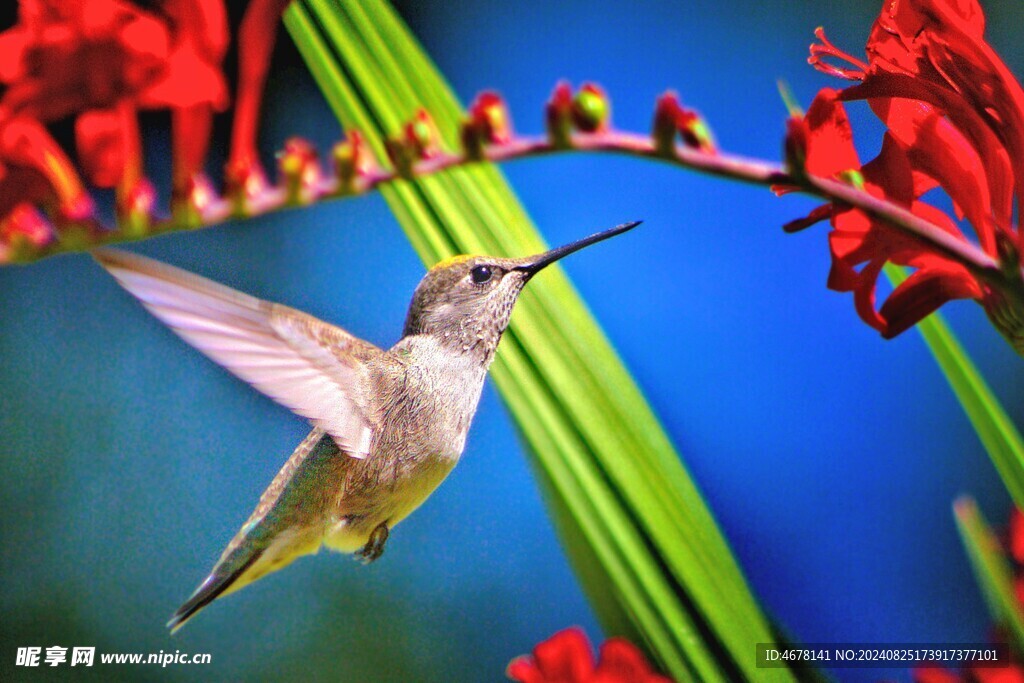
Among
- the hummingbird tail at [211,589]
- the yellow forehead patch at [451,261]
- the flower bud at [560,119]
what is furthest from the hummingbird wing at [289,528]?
the flower bud at [560,119]

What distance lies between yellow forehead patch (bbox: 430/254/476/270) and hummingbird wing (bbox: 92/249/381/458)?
66mm

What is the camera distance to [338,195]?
0.37 meters

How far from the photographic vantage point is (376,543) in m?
0.53

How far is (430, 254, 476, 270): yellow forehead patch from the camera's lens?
0.47 metres

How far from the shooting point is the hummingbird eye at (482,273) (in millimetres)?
481

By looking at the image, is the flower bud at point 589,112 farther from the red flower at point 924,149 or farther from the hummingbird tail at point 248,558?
the hummingbird tail at point 248,558

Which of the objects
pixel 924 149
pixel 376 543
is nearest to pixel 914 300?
pixel 924 149

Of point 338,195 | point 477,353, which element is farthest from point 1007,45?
point 338,195

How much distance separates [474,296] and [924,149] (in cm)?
22

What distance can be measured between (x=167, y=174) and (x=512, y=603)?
0.44 m

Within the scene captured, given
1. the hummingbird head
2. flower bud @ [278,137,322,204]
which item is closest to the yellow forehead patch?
the hummingbird head

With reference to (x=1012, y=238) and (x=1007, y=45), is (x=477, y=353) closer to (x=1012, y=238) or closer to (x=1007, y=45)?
(x=1012, y=238)

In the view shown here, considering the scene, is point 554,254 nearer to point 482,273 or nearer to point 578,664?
point 482,273

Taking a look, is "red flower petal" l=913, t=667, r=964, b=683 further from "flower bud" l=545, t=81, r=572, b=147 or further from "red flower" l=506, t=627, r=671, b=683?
"flower bud" l=545, t=81, r=572, b=147
